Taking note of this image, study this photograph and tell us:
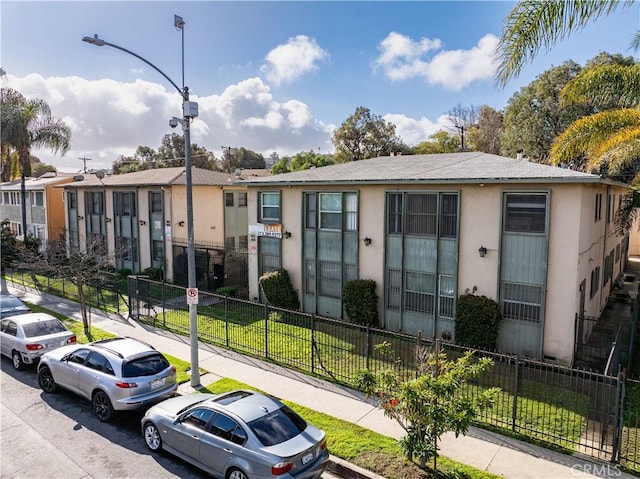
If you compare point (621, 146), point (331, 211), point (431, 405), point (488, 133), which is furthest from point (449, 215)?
point (488, 133)

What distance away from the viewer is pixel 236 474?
7355 millimetres

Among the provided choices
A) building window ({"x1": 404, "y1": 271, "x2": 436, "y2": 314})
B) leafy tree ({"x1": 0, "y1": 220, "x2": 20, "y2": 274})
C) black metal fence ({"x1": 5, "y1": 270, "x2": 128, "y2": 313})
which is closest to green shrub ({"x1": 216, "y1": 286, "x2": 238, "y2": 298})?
black metal fence ({"x1": 5, "y1": 270, "x2": 128, "y2": 313})

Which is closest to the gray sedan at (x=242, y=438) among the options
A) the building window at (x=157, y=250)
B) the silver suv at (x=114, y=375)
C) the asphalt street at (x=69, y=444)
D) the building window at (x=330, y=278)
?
the asphalt street at (x=69, y=444)

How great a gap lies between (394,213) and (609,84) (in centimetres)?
745

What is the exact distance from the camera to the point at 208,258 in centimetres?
2397

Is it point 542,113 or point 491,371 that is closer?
point 491,371

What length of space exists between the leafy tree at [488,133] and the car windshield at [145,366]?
42772 millimetres

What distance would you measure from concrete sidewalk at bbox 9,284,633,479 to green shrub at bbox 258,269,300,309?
169 inches

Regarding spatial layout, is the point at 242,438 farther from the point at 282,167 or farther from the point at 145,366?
the point at 282,167

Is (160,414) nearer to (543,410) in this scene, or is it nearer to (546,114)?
(543,410)

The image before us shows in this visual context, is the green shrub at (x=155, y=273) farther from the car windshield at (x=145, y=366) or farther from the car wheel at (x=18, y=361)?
the car windshield at (x=145, y=366)

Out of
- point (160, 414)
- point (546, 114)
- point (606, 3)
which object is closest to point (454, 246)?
point (606, 3)

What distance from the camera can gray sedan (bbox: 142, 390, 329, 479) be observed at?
23.2 feet

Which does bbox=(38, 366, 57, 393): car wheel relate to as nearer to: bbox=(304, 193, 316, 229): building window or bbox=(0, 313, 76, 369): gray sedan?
bbox=(0, 313, 76, 369): gray sedan
